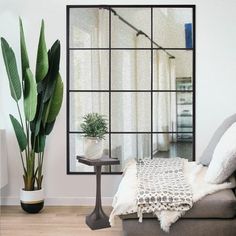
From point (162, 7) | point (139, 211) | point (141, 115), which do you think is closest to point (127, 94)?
point (141, 115)

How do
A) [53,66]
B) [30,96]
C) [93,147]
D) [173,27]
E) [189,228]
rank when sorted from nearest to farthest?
[189,228]
[93,147]
[30,96]
[53,66]
[173,27]

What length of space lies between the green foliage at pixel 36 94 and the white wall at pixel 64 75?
316 mm

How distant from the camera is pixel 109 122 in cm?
452

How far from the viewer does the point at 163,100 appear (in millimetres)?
4500

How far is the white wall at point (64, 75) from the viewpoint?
4406 millimetres

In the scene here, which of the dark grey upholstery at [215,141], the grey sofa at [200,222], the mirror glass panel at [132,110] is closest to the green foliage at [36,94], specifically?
the mirror glass panel at [132,110]

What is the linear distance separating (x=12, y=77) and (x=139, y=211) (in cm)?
199

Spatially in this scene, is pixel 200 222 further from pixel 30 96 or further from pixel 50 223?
pixel 30 96

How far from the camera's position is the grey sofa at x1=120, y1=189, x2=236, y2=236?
2768mm

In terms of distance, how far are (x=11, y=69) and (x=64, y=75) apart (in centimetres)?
60

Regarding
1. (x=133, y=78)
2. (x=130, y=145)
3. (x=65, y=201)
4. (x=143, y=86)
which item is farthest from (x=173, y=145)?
(x=65, y=201)

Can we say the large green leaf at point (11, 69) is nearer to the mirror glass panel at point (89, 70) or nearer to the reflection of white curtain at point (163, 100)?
the mirror glass panel at point (89, 70)

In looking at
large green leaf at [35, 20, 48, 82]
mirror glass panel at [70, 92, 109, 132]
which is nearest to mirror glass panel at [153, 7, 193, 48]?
mirror glass panel at [70, 92, 109, 132]

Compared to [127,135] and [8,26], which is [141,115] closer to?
[127,135]
